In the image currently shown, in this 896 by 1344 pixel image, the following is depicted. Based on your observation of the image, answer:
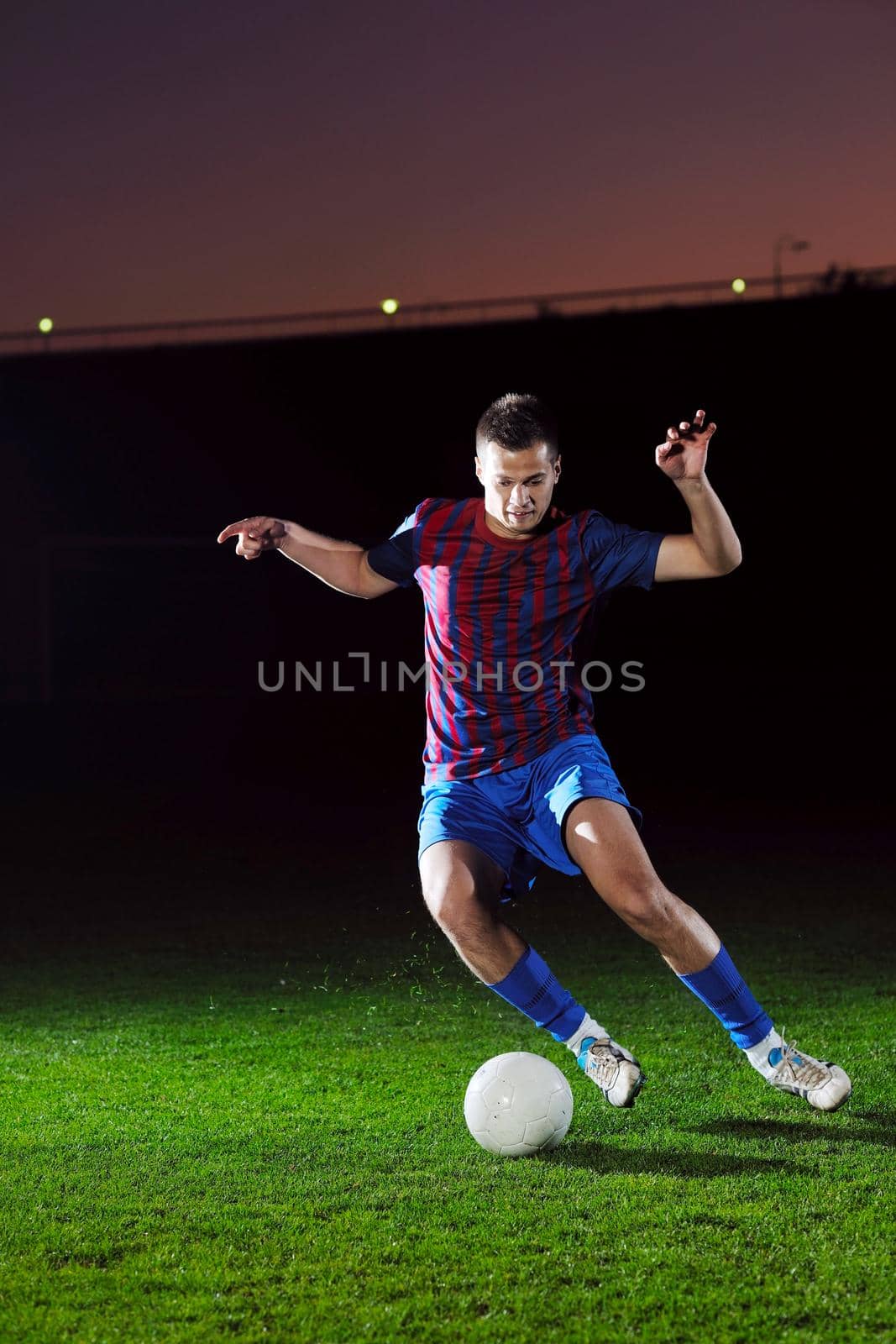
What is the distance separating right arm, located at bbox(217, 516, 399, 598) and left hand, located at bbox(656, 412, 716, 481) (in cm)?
114

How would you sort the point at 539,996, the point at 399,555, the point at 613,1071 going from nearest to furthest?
the point at 613,1071
the point at 539,996
the point at 399,555

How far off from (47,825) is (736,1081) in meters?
9.29

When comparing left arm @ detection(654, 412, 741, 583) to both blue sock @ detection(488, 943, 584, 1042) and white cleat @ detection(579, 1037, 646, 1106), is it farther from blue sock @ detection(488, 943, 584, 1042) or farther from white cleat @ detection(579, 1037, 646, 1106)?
white cleat @ detection(579, 1037, 646, 1106)

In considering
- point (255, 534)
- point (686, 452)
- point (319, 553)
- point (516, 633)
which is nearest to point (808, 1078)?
point (516, 633)

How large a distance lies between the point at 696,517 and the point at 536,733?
0.88 metres

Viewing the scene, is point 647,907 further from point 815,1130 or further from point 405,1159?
point 405,1159

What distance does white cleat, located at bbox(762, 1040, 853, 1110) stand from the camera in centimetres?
436

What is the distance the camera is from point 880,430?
24500mm

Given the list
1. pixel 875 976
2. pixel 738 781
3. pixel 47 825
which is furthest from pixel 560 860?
pixel 738 781

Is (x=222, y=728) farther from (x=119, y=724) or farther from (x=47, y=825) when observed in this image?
(x=47, y=825)

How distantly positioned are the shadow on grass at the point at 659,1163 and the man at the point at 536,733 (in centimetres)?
25

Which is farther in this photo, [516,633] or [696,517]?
[516,633]

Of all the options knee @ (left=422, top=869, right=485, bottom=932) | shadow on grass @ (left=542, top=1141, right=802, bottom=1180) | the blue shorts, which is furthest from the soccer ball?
the blue shorts

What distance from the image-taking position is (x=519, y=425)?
450 cm
